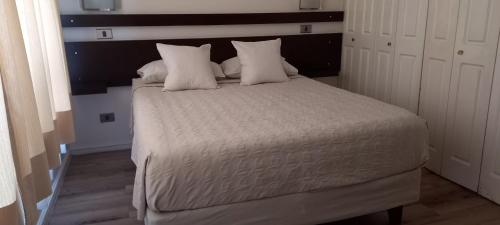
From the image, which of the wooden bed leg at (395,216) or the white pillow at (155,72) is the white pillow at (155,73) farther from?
the wooden bed leg at (395,216)

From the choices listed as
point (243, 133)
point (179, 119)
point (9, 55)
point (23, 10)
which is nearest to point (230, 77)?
point (179, 119)

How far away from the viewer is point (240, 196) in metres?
1.69

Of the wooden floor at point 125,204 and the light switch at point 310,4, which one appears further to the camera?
the light switch at point 310,4

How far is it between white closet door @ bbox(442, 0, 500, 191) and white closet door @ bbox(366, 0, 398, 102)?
2.06 feet

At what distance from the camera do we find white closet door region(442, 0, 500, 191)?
231 centimetres

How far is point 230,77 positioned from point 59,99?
1346 millimetres

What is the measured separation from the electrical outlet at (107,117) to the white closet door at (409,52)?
239 centimetres

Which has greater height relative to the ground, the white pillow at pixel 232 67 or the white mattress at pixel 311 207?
the white pillow at pixel 232 67

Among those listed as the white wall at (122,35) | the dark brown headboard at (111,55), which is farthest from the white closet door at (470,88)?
the white wall at (122,35)

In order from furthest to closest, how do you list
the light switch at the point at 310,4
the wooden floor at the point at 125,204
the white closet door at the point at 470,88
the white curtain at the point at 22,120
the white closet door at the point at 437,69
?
the light switch at the point at 310,4, the white closet door at the point at 437,69, the white closet door at the point at 470,88, the wooden floor at the point at 125,204, the white curtain at the point at 22,120

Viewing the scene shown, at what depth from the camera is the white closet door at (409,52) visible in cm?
280

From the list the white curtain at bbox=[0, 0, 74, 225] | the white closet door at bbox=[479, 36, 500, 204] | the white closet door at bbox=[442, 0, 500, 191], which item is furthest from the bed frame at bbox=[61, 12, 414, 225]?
the white closet door at bbox=[479, 36, 500, 204]

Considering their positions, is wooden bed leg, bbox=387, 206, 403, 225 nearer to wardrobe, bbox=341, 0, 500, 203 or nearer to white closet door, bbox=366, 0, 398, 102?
wardrobe, bbox=341, 0, 500, 203

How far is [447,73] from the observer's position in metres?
2.61
